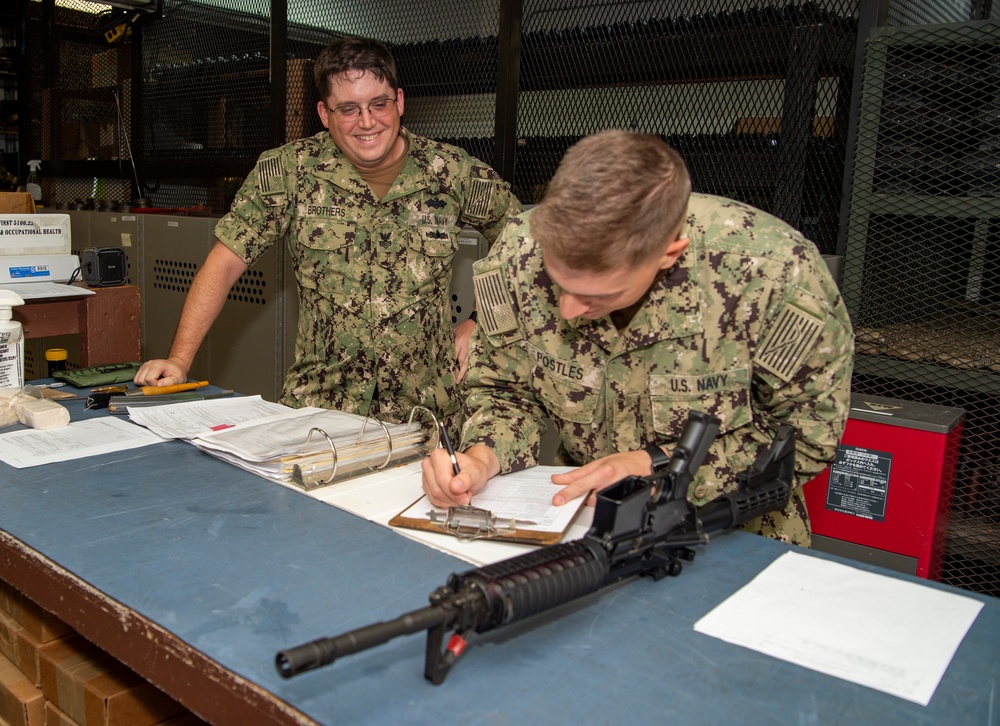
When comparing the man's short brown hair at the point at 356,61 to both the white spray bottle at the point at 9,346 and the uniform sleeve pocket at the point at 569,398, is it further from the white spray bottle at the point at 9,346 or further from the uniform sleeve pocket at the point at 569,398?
the uniform sleeve pocket at the point at 569,398

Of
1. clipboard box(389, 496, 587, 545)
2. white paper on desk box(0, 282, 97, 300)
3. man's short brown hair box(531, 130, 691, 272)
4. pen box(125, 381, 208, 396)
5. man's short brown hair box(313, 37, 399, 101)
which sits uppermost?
man's short brown hair box(313, 37, 399, 101)

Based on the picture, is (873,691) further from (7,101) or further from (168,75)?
(7,101)

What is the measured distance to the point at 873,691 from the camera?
908 millimetres

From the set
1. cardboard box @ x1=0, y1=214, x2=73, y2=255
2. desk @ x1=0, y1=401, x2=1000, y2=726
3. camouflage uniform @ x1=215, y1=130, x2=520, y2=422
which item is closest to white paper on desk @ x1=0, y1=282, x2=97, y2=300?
cardboard box @ x1=0, y1=214, x2=73, y2=255

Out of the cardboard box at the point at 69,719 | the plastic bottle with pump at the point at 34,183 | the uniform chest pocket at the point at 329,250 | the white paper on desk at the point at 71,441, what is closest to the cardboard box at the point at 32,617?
the cardboard box at the point at 69,719

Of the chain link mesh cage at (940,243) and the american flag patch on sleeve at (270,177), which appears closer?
the chain link mesh cage at (940,243)

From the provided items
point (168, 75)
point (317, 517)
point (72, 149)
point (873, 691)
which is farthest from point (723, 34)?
point (72, 149)

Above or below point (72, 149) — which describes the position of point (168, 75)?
above

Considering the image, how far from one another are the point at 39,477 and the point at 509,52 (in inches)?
73.1

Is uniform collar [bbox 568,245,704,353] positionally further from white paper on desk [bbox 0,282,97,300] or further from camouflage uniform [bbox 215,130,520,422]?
white paper on desk [bbox 0,282,97,300]

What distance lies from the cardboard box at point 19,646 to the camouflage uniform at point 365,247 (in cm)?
104

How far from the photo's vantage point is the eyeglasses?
2.16m

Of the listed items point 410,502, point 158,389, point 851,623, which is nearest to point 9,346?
point 158,389

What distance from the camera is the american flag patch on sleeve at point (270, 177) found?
7.50ft
